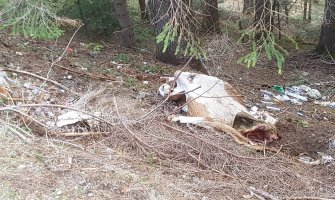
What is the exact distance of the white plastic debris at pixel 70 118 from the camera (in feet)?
15.0

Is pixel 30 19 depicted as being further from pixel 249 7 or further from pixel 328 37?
pixel 328 37

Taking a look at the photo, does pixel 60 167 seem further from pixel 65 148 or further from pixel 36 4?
pixel 36 4

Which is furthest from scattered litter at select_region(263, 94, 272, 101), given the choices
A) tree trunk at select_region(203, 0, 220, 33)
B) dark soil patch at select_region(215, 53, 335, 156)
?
tree trunk at select_region(203, 0, 220, 33)

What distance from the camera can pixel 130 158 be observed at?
13.4ft

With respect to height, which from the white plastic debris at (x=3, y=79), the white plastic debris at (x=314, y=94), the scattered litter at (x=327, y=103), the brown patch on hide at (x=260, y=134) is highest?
the white plastic debris at (x=3, y=79)

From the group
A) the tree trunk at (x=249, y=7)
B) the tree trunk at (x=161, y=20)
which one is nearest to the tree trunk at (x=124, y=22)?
the tree trunk at (x=161, y=20)

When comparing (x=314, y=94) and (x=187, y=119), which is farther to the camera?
(x=314, y=94)

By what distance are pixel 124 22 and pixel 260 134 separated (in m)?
5.22

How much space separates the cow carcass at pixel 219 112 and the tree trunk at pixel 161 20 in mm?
1964

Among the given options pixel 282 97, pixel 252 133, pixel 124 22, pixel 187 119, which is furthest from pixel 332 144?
pixel 124 22

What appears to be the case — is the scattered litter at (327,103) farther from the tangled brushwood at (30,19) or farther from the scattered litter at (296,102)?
the tangled brushwood at (30,19)

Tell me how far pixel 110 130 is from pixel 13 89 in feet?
5.37

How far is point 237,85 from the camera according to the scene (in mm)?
7945

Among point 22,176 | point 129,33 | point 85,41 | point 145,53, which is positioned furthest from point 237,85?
point 22,176
